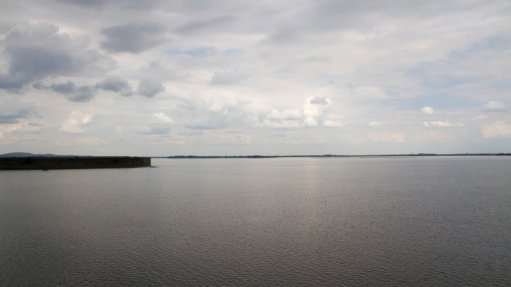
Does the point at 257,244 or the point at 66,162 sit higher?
the point at 66,162

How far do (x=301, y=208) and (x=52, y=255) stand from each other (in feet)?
49.7

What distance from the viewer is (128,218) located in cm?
2150

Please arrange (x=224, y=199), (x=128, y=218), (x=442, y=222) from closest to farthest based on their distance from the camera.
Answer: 1. (x=442, y=222)
2. (x=128, y=218)
3. (x=224, y=199)

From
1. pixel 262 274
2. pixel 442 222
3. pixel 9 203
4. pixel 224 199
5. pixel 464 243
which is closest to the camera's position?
pixel 262 274

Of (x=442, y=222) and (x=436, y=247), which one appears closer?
(x=436, y=247)

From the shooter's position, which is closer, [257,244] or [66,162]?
[257,244]

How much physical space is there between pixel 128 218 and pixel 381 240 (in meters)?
12.7

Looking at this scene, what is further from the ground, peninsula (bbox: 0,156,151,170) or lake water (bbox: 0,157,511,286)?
peninsula (bbox: 0,156,151,170)

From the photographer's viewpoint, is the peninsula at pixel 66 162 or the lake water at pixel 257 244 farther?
the peninsula at pixel 66 162

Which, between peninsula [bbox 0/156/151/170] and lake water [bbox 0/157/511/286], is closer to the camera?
lake water [bbox 0/157/511/286]

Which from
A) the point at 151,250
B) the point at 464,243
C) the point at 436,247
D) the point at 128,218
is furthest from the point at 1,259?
the point at 464,243

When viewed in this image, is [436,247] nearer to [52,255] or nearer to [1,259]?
[52,255]

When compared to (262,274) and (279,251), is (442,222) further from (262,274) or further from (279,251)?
A: (262,274)

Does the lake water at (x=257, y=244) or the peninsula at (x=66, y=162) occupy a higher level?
the peninsula at (x=66, y=162)
